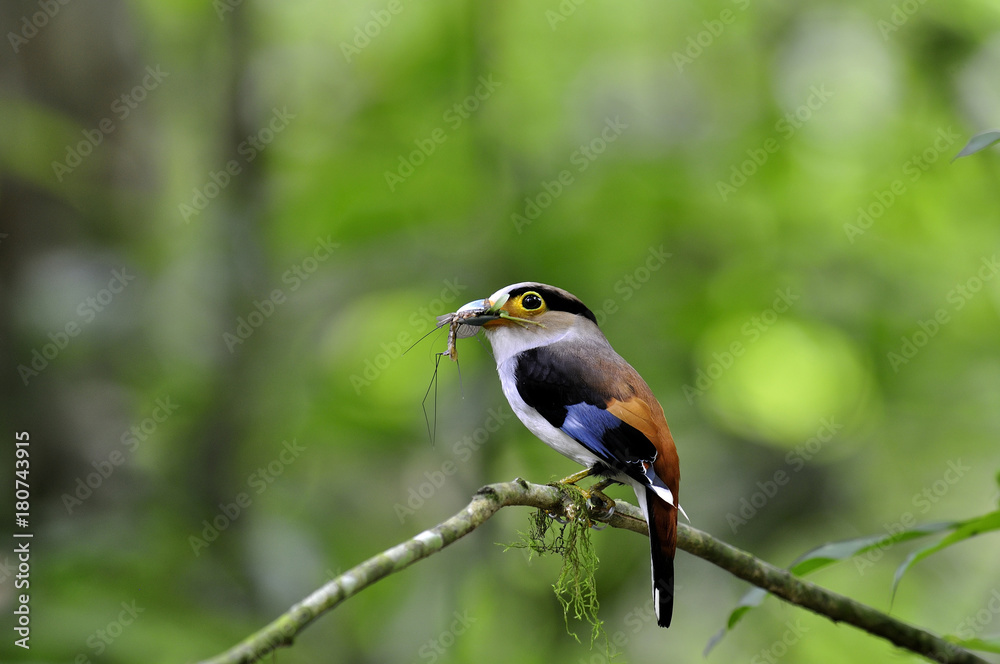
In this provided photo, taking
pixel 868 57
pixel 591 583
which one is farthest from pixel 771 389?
pixel 591 583

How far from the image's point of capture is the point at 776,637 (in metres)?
5.05

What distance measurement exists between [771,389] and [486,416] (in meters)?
2.14

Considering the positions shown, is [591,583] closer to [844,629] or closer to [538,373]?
[538,373]
